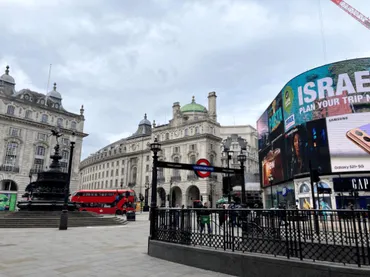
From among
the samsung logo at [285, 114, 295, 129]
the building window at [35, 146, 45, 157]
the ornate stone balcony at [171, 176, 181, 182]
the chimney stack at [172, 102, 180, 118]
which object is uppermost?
the chimney stack at [172, 102, 180, 118]

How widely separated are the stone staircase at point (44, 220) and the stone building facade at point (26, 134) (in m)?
27.8

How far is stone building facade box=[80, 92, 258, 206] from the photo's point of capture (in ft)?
198

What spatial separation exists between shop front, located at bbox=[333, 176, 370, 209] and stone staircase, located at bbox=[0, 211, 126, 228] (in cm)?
2519

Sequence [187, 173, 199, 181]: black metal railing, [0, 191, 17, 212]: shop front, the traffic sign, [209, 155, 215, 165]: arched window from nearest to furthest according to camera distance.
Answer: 1. the traffic sign
2. [0, 191, 17, 212]: shop front
3. [187, 173, 199, 181]: black metal railing
4. [209, 155, 215, 165]: arched window

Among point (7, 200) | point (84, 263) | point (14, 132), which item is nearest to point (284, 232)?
point (84, 263)

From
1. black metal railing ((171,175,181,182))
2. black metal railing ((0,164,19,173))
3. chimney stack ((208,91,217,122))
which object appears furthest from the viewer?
chimney stack ((208,91,217,122))

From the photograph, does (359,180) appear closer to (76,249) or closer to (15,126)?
(76,249)

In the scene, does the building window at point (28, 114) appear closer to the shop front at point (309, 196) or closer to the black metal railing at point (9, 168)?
the black metal railing at point (9, 168)

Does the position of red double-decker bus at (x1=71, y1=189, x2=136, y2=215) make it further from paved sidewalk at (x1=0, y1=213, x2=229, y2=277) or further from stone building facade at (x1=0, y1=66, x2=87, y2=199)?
paved sidewalk at (x1=0, y1=213, x2=229, y2=277)

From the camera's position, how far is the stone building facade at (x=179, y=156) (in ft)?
198

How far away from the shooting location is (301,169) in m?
35.4

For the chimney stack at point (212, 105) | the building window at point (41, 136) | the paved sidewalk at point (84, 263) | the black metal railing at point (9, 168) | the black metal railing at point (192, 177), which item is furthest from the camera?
the chimney stack at point (212, 105)

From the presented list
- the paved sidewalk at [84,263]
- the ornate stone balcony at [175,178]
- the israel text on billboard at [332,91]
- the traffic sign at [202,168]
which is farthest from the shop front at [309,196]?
the ornate stone balcony at [175,178]

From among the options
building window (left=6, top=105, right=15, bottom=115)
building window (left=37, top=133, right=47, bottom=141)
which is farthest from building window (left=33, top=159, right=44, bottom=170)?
building window (left=6, top=105, right=15, bottom=115)
